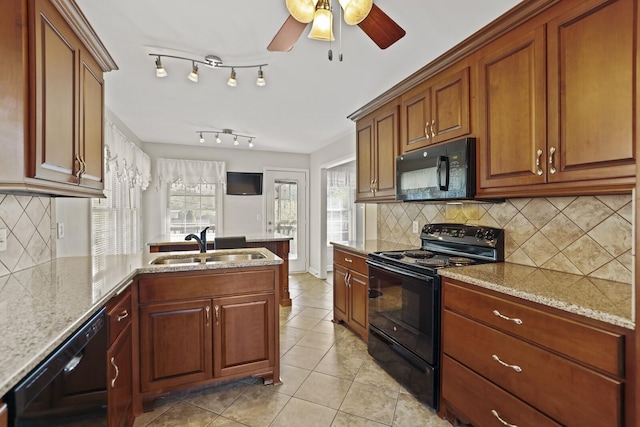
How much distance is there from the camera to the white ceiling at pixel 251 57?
1.70 metres

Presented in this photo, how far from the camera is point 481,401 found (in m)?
1.58

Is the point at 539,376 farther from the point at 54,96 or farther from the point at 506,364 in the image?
the point at 54,96

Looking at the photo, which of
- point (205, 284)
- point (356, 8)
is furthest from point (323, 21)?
point (205, 284)

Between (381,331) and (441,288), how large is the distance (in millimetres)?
773

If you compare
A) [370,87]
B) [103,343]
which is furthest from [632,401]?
[370,87]

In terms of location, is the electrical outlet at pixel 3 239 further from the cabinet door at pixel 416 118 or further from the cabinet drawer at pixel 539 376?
the cabinet door at pixel 416 118

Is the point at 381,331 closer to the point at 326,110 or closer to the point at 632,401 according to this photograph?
the point at 632,401

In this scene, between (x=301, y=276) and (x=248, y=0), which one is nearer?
(x=248, y=0)

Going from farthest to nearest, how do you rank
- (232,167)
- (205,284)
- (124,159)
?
(232,167) < (124,159) < (205,284)

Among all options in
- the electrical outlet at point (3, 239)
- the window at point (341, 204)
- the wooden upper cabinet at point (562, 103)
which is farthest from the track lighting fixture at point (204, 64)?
the window at point (341, 204)

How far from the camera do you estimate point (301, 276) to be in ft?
18.2

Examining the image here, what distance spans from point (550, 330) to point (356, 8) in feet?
5.11

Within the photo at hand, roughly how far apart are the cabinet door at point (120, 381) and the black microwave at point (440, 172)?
2.09 meters

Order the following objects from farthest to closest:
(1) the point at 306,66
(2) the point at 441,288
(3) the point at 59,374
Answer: (1) the point at 306,66 < (2) the point at 441,288 < (3) the point at 59,374
